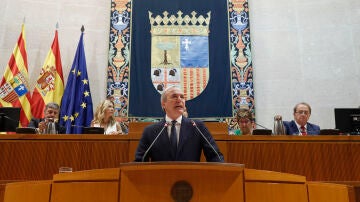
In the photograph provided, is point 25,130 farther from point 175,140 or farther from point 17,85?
point 17,85

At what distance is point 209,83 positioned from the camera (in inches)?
239

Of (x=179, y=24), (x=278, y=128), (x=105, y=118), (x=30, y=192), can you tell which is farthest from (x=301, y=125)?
(x=30, y=192)

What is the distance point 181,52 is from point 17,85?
2.77 meters

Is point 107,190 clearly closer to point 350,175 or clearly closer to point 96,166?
point 96,166

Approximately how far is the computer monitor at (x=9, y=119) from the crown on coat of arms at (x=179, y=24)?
305 cm

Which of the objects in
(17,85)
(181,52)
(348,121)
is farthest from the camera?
(181,52)

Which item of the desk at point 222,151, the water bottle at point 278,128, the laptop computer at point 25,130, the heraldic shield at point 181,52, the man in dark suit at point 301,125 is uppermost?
the heraldic shield at point 181,52

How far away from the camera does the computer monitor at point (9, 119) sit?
383 cm

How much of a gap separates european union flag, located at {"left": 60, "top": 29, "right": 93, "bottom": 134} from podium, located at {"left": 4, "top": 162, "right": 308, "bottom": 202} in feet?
11.6

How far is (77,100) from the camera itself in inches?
220

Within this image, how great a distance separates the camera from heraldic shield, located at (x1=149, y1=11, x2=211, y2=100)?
609 cm

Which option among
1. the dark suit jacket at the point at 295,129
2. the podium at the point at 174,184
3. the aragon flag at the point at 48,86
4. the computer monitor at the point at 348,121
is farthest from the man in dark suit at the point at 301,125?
the aragon flag at the point at 48,86

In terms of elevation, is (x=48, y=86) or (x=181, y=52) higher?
(x=181, y=52)

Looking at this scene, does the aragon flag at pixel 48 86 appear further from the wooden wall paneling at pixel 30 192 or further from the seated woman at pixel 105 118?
the wooden wall paneling at pixel 30 192
